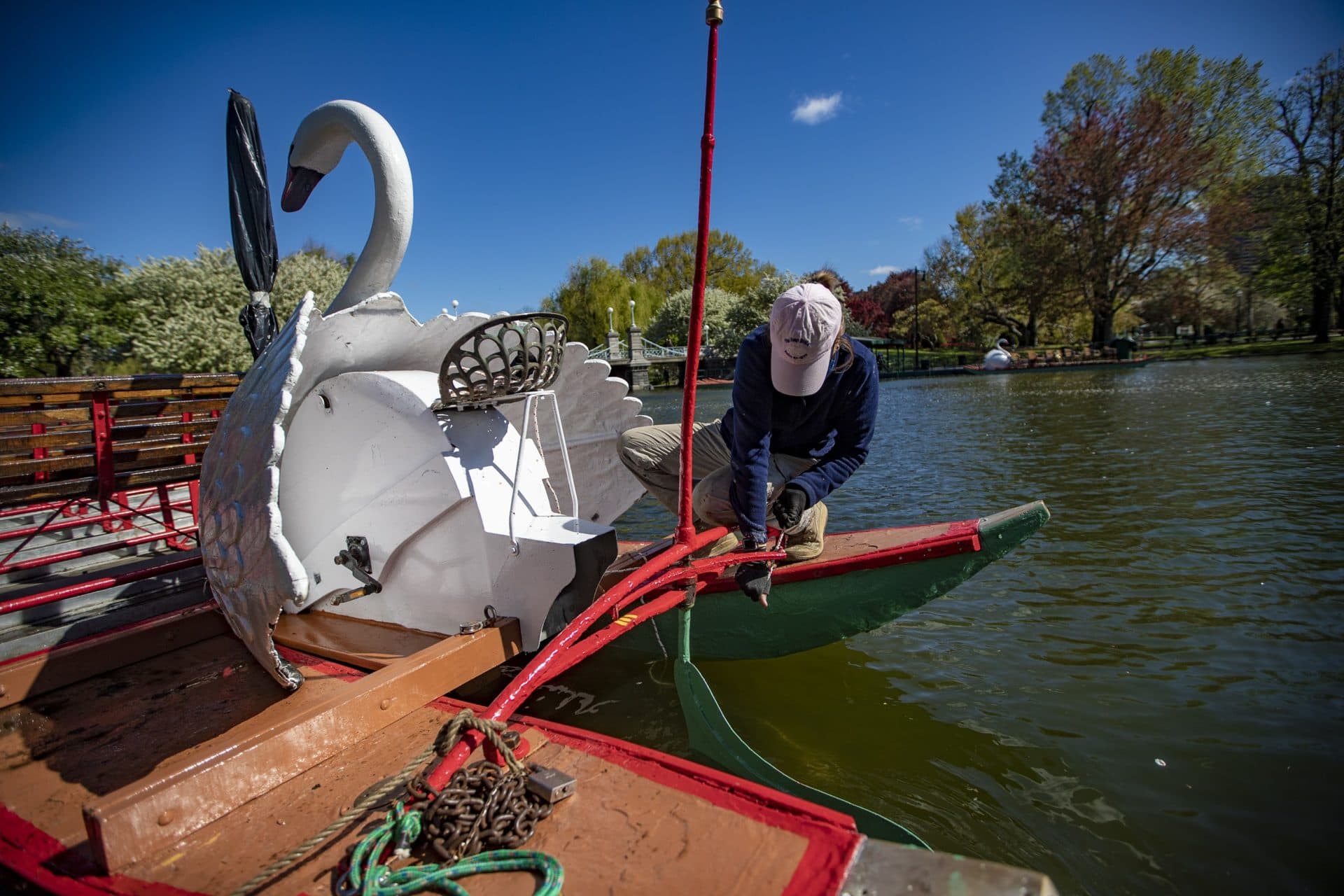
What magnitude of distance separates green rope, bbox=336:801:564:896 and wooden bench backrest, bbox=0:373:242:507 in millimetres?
4574

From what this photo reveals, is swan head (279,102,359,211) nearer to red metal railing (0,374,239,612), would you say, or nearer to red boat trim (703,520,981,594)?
red metal railing (0,374,239,612)

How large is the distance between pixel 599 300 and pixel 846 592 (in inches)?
2078

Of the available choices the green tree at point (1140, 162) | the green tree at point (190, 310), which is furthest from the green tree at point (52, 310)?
the green tree at point (1140, 162)

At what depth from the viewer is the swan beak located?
4.42m

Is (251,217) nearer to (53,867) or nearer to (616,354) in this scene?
(53,867)

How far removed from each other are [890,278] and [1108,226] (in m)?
29.1

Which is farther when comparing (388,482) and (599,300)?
(599,300)

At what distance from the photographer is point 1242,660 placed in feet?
13.5

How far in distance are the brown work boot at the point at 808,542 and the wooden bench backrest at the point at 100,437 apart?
5.01 m

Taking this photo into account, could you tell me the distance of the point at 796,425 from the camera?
3.42 m

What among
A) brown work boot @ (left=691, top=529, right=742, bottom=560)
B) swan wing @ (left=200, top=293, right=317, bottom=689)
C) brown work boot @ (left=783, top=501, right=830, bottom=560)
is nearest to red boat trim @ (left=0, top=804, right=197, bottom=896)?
swan wing @ (left=200, top=293, right=317, bottom=689)

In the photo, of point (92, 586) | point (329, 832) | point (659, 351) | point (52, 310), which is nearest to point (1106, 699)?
point (329, 832)

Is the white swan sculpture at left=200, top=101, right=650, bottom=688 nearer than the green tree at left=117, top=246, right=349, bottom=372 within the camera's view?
Yes

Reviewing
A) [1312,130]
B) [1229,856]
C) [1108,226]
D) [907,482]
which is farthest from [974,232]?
[1229,856]
